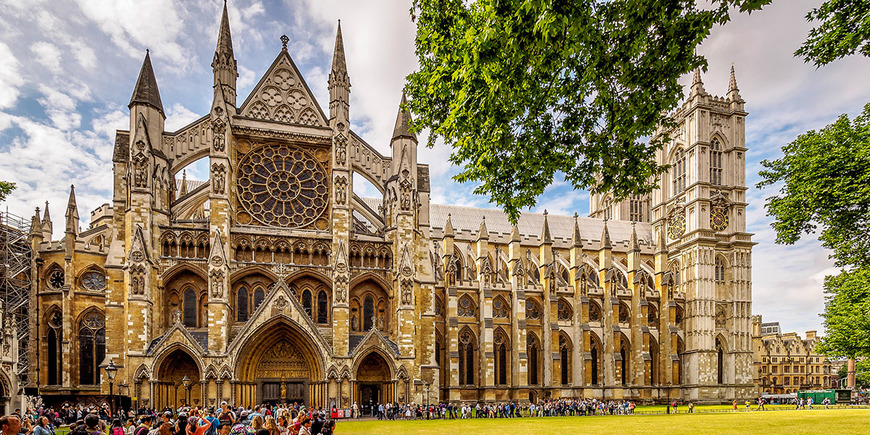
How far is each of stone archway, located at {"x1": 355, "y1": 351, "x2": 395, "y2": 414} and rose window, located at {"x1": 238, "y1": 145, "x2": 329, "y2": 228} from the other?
821cm

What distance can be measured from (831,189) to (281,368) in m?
24.9

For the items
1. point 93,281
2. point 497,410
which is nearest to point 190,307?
point 93,281

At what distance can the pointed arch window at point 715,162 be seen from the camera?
5384 centimetres

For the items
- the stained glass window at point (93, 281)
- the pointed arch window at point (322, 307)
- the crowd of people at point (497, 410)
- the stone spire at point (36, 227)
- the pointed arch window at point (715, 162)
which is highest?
the pointed arch window at point (715, 162)

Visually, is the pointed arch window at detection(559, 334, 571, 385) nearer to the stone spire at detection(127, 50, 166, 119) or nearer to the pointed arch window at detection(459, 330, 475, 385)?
the pointed arch window at detection(459, 330, 475, 385)

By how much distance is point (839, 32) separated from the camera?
13.5m

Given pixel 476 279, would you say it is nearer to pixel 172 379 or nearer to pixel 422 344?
pixel 422 344

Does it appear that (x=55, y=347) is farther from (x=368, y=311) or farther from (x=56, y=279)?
(x=368, y=311)

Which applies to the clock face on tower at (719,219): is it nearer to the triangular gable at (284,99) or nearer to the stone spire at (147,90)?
the triangular gable at (284,99)

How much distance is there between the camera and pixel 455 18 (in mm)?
11945

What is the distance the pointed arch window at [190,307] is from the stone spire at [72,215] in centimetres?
917

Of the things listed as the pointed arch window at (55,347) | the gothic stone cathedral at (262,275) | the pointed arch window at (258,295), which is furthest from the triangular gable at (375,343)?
the pointed arch window at (55,347)

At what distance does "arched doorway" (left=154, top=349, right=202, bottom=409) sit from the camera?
27.6 m

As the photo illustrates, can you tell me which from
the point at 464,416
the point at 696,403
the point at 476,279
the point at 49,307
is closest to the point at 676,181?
the point at 696,403
